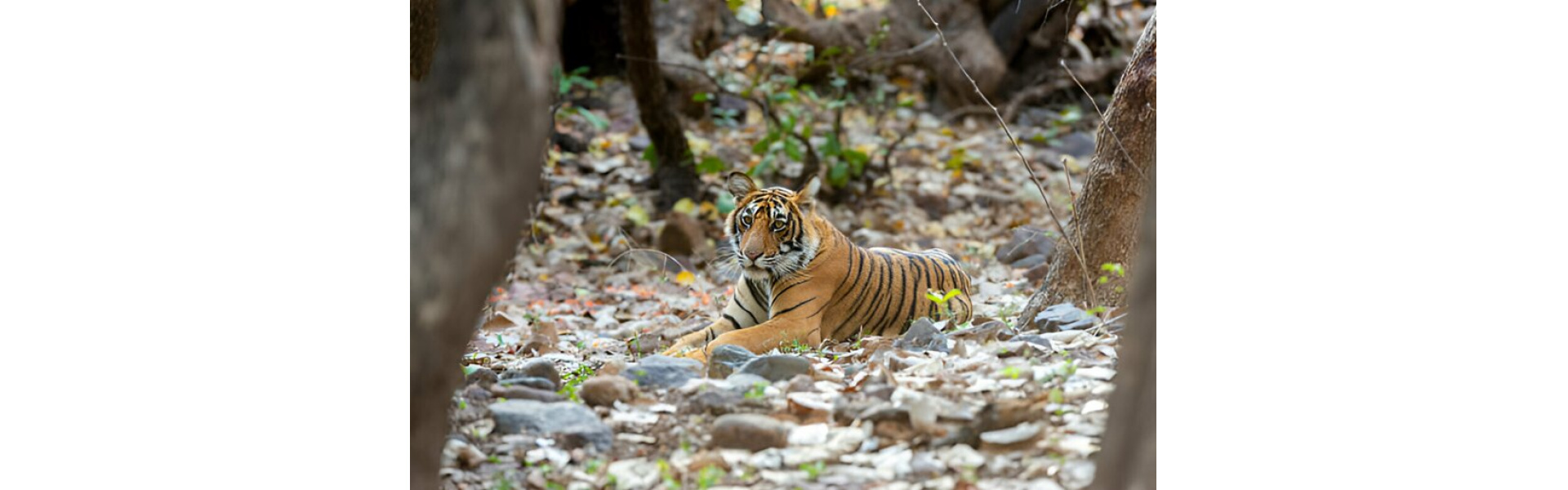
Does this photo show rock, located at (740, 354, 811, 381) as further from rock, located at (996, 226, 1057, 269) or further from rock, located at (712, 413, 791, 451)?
rock, located at (996, 226, 1057, 269)

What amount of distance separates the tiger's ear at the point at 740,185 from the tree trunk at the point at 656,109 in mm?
2464

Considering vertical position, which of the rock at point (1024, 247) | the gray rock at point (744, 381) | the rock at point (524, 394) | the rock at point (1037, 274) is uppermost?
the rock at point (1024, 247)

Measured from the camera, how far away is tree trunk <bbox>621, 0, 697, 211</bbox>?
6.70 meters

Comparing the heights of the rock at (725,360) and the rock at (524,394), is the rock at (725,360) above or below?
above

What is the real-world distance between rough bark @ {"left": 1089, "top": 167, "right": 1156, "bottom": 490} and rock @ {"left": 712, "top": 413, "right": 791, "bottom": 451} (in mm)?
674

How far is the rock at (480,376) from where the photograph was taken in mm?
3020

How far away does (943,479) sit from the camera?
106 inches

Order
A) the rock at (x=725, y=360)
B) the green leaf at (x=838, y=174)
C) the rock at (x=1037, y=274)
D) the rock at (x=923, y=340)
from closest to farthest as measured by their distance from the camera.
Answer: the rock at (x=725, y=360) < the rock at (x=923, y=340) < the rock at (x=1037, y=274) < the green leaf at (x=838, y=174)

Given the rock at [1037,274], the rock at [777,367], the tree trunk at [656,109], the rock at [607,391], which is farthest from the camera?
the tree trunk at [656,109]

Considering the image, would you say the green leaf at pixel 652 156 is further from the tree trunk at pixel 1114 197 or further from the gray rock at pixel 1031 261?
the tree trunk at pixel 1114 197

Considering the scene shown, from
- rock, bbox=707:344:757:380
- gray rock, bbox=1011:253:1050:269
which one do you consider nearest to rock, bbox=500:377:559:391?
rock, bbox=707:344:757:380

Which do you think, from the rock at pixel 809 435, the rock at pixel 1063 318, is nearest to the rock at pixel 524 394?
the rock at pixel 809 435

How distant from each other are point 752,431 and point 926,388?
1.35 ft

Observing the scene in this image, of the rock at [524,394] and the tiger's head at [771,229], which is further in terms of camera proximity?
the tiger's head at [771,229]
